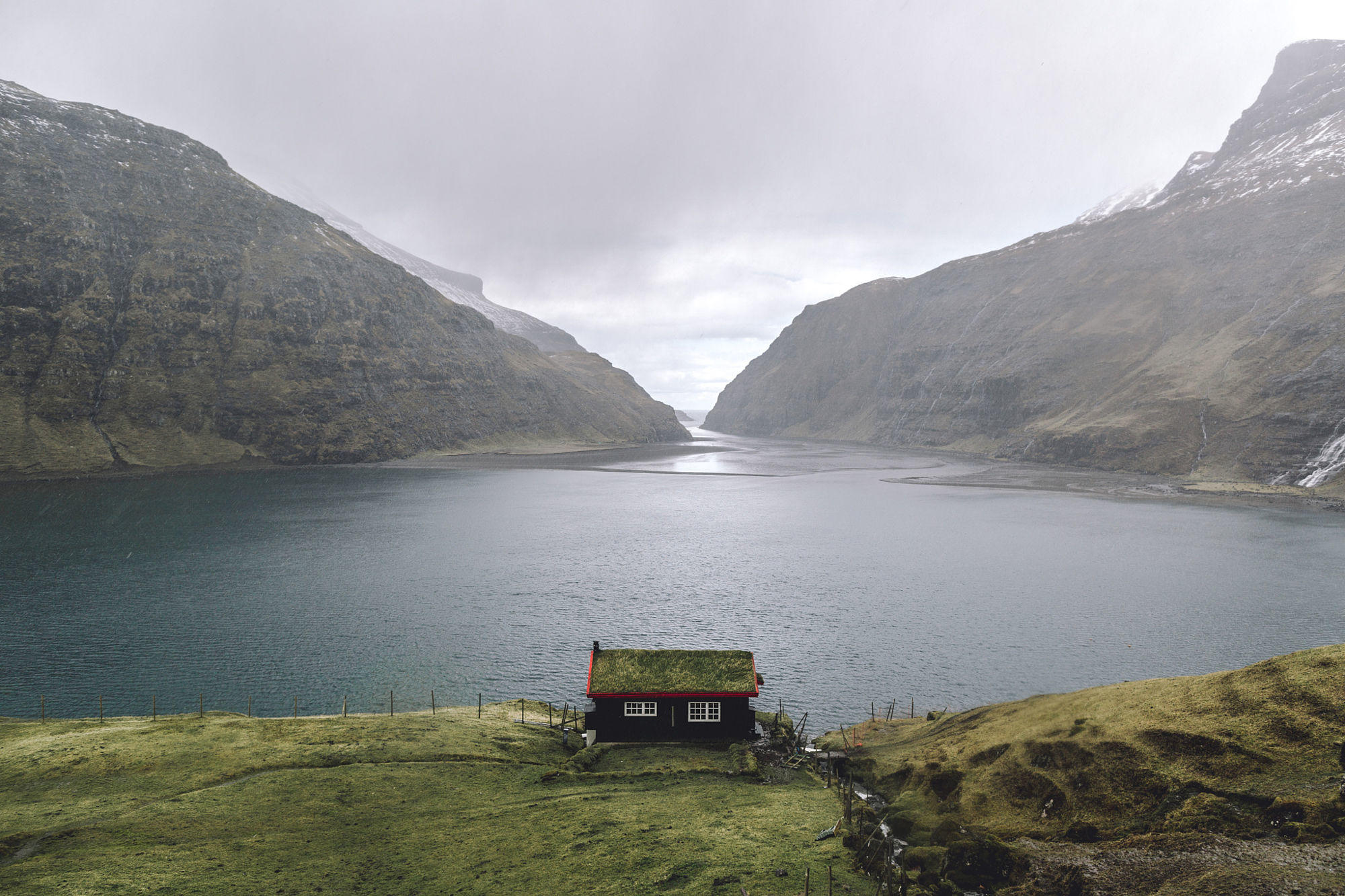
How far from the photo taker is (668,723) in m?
37.0

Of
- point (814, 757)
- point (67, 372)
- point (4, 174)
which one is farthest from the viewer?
point (4, 174)

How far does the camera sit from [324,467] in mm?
190875

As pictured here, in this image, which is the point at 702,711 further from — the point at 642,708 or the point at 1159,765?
the point at 1159,765

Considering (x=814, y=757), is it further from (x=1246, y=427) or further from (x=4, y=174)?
(x=4, y=174)

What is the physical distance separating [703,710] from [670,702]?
193 cm

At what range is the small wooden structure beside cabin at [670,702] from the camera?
36281 mm

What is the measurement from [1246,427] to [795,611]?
15769 centimetres

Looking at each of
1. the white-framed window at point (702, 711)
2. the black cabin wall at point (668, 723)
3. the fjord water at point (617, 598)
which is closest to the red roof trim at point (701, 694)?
the black cabin wall at point (668, 723)

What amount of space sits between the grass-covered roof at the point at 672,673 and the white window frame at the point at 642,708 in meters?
0.90

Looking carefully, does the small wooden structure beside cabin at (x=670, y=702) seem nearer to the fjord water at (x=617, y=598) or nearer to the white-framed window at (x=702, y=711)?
the white-framed window at (x=702, y=711)

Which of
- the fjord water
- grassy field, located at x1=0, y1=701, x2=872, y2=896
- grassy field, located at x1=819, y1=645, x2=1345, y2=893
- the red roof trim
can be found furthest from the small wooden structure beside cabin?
grassy field, located at x1=819, y1=645, x2=1345, y2=893

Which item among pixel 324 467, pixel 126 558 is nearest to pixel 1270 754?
pixel 126 558

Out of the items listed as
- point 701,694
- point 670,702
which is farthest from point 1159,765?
point 670,702

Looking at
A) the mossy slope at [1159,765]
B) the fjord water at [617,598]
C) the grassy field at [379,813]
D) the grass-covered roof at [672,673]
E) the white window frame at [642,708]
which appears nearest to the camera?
the mossy slope at [1159,765]
